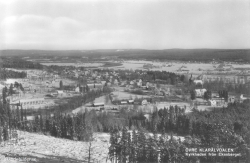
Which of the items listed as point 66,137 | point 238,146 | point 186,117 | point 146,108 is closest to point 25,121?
point 66,137

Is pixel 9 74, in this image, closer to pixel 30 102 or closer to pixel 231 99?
pixel 30 102

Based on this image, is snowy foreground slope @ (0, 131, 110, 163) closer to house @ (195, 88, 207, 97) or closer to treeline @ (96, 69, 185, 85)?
house @ (195, 88, 207, 97)

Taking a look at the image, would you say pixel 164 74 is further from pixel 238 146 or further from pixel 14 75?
pixel 238 146

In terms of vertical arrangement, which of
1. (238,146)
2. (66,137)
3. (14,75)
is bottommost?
(66,137)

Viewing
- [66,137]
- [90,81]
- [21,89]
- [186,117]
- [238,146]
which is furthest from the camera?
[90,81]

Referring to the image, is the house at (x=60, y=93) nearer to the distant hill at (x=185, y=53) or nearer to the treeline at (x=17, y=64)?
the distant hill at (x=185, y=53)

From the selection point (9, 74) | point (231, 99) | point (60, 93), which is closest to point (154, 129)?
point (231, 99)
